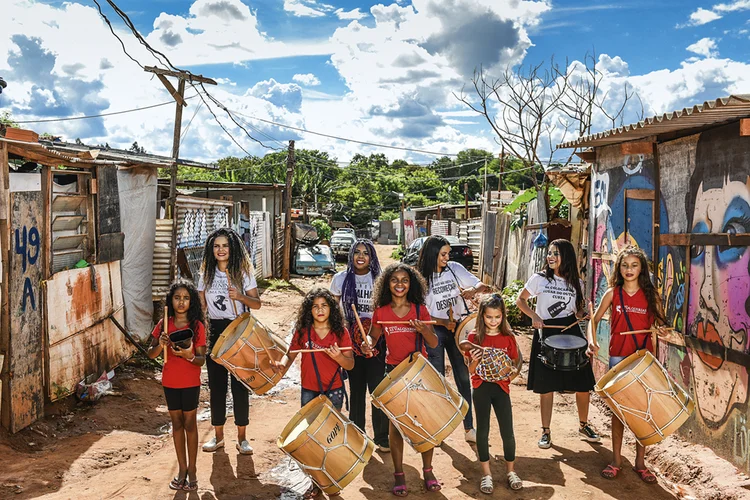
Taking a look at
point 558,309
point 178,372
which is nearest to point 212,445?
point 178,372

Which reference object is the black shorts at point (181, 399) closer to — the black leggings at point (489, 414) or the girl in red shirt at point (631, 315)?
the black leggings at point (489, 414)

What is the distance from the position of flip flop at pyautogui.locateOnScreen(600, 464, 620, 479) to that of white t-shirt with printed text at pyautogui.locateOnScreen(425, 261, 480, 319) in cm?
159

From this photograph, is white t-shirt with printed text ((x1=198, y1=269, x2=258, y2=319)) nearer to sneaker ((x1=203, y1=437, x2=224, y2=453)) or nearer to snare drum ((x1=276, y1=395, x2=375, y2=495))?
sneaker ((x1=203, y1=437, x2=224, y2=453))

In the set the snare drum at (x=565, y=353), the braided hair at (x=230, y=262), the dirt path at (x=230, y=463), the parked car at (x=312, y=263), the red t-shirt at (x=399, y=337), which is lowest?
the dirt path at (x=230, y=463)

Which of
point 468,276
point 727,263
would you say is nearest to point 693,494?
point 727,263

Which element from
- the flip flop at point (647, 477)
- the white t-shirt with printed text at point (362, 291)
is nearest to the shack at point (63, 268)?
the white t-shirt with printed text at point (362, 291)

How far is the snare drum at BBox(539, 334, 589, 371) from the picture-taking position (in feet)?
16.0

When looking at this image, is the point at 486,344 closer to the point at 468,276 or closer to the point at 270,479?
the point at 468,276

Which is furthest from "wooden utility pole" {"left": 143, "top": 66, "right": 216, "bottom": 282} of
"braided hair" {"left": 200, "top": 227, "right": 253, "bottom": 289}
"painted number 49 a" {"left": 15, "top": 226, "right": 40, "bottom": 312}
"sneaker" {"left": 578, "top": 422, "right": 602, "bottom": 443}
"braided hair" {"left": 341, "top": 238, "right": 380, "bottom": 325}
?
"sneaker" {"left": 578, "top": 422, "right": 602, "bottom": 443}

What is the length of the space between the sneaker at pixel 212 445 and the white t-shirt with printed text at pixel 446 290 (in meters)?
2.00

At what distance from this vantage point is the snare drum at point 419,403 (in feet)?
12.7

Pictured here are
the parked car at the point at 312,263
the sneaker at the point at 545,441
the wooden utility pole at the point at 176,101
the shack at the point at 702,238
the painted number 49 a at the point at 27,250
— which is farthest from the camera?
the parked car at the point at 312,263

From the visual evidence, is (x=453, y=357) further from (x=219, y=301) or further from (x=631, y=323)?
(x=219, y=301)

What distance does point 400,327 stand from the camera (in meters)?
4.43
